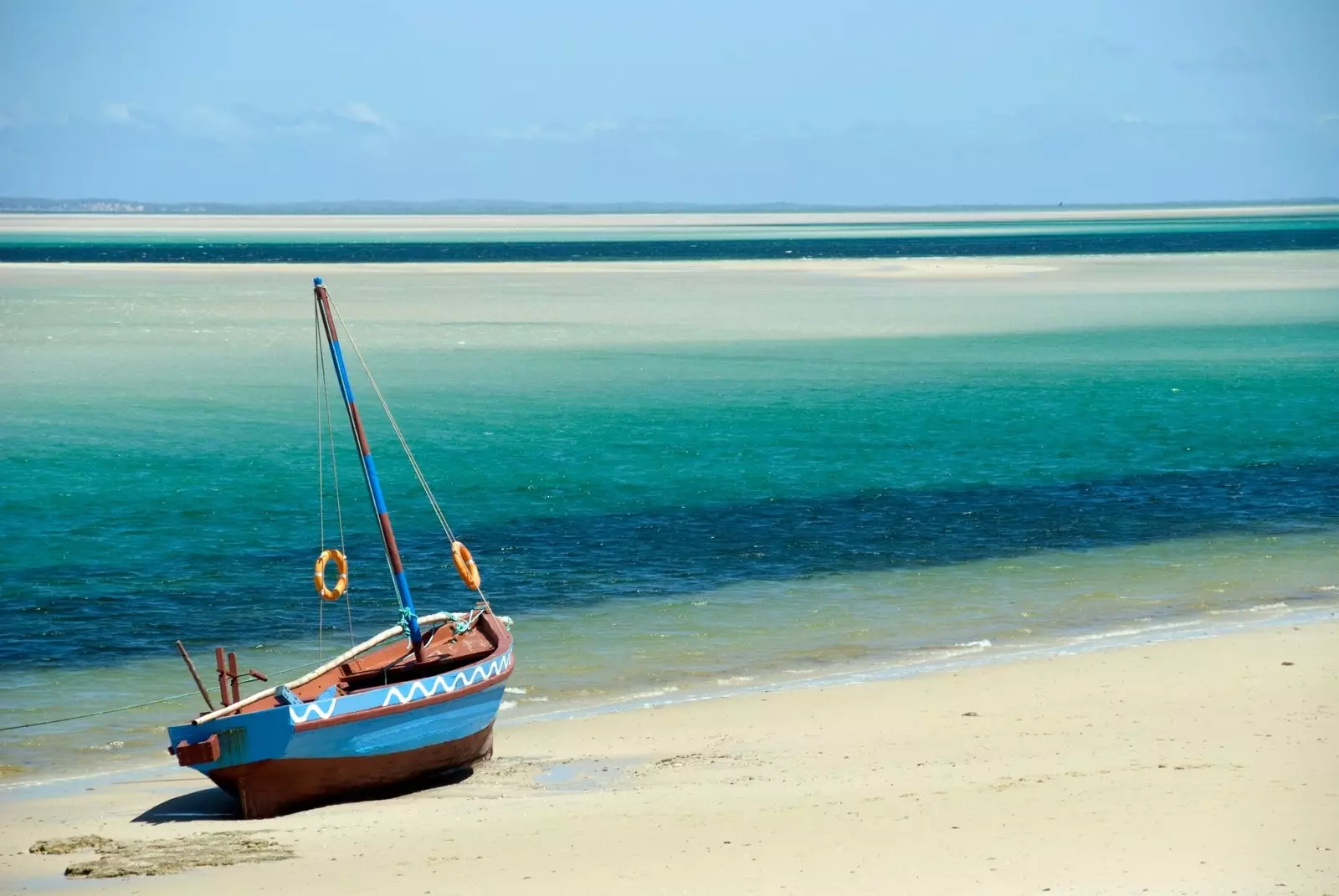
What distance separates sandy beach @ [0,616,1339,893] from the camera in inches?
418

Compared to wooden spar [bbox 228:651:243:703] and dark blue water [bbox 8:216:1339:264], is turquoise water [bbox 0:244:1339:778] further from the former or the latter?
dark blue water [bbox 8:216:1339:264]

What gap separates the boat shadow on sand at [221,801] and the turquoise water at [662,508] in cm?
164

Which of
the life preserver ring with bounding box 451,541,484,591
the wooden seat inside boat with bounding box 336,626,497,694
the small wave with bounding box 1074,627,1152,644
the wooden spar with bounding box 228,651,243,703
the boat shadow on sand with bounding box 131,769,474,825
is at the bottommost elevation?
the small wave with bounding box 1074,627,1152,644

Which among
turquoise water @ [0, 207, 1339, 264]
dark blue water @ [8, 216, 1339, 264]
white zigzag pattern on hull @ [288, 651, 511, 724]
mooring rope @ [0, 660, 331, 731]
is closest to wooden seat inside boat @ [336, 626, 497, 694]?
white zigzag pattern on hull @ [288, 651, 511, 724]

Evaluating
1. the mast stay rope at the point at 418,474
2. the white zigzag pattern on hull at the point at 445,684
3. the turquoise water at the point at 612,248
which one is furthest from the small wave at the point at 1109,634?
the turquoise water at the point at 612,248

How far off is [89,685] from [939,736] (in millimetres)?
9022

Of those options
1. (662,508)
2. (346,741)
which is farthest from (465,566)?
(662,508)

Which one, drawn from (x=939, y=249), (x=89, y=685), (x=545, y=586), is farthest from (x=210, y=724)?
(x=939, y=249)

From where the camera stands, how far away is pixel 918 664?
17469mm

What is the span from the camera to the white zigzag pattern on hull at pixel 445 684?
44.2 ft

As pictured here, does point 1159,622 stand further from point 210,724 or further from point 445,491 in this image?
point 445,491

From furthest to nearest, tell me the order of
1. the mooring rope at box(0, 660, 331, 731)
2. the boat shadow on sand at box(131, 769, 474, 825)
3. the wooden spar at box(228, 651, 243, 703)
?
the mooring rope at box(0, 660, 331, 731), the wooden spar at box(228, 651, 243, 703), the boat shadow on sand at box(131, 769, 474, 825)

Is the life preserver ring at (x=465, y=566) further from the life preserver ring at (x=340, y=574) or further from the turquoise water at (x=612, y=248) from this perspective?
the turquoise water at (x=612, y=248)

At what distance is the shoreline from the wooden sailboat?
1.40 m
